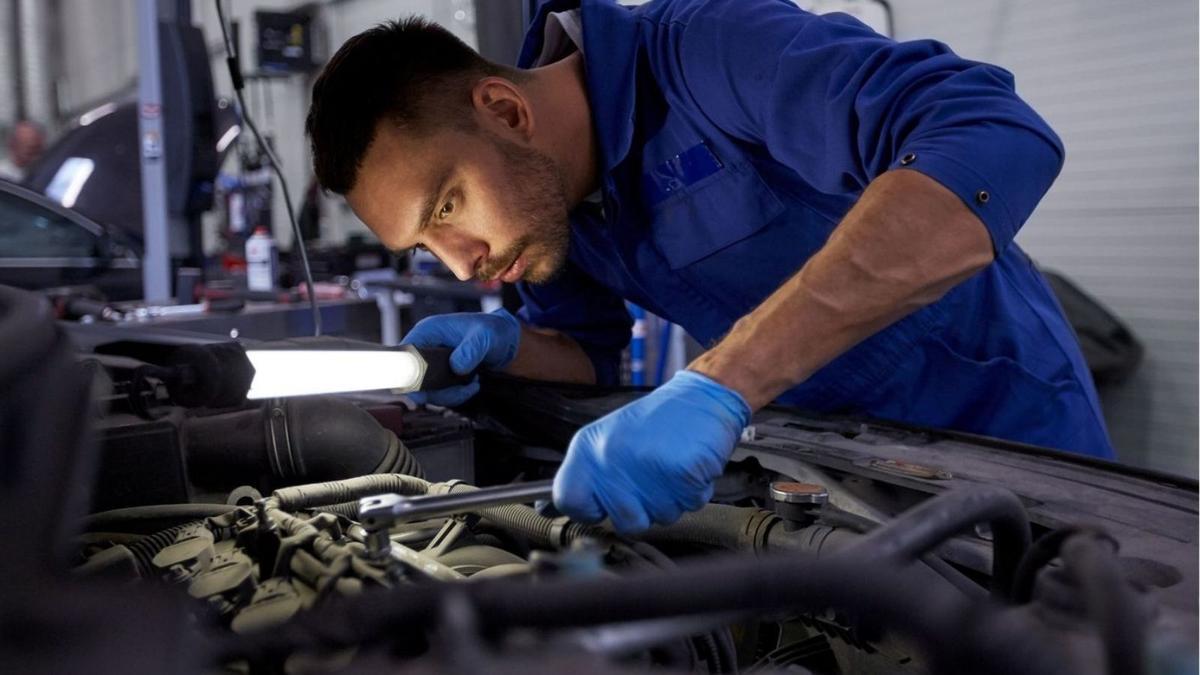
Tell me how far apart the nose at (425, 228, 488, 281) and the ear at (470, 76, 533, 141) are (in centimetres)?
17

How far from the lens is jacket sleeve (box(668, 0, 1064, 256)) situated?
101 cm

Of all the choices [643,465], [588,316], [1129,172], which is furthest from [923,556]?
[1129,172]

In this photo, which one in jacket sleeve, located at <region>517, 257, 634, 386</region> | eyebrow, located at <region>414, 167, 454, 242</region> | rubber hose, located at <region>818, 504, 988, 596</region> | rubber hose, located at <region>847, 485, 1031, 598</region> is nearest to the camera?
rubber hose, located at <region>847, 485, 1031, 598</region>

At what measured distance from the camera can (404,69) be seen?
1394mm

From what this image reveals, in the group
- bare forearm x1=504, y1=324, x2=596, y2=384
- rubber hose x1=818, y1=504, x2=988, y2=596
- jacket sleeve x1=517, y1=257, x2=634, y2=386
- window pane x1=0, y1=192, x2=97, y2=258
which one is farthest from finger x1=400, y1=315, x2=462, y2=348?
window pane x1=0, y1=192, x2=97, y2=258

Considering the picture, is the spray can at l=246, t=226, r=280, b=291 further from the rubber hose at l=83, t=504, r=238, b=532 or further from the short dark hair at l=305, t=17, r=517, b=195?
the rubber hose at l=83, t=504, r=238, b=532

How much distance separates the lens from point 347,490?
41.2 inches

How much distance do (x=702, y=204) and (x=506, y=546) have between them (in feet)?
2.19

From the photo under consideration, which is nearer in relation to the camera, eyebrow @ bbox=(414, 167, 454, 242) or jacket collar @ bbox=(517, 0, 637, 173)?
eyebrow @ bbox=(414, 167, 454, 242)

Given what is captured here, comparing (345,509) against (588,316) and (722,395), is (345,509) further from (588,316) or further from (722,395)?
(588,316)

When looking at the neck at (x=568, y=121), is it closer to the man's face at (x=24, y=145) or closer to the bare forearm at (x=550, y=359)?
the bare forearm at (x=550, y=359)

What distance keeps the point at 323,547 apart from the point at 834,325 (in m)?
0.58

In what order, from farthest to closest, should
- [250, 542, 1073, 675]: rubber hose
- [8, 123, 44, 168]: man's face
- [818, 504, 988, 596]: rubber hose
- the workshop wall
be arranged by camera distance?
[8, 123, 44, 168]: man's face → the workshop wall → [818, 504, 988, 596]: rubber hose → [250, 542, 1073, 675]: rubber hose

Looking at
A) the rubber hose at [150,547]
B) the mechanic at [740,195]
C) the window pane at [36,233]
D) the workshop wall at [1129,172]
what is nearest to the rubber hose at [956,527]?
the mechanic at [740,195]
